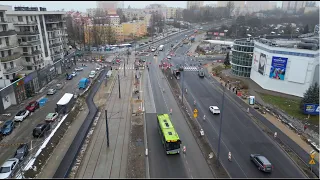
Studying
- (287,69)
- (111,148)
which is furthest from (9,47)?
(287,69)

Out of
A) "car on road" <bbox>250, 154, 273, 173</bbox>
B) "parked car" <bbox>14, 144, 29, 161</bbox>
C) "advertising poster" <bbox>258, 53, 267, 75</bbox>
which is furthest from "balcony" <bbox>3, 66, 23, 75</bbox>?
"advertising poster" <bbox>258, 53, 267, 75</bbox>

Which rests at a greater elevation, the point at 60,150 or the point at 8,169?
the point at 8,169

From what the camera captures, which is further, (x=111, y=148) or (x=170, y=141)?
(x=111, y=148)

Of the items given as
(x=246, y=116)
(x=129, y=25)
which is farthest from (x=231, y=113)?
(x=129, y=25)

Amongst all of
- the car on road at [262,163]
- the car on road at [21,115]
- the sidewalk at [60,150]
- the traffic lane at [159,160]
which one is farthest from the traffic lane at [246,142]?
the car on road at [21,115]

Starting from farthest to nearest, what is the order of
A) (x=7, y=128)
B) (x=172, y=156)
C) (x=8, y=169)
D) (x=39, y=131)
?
(x=7, y=128), (x=39, y=131), (x=172, y=156), (x=8, y=169)

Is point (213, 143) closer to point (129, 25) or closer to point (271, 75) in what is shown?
point (271, 75)

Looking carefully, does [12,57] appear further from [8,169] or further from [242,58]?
[242,58]
